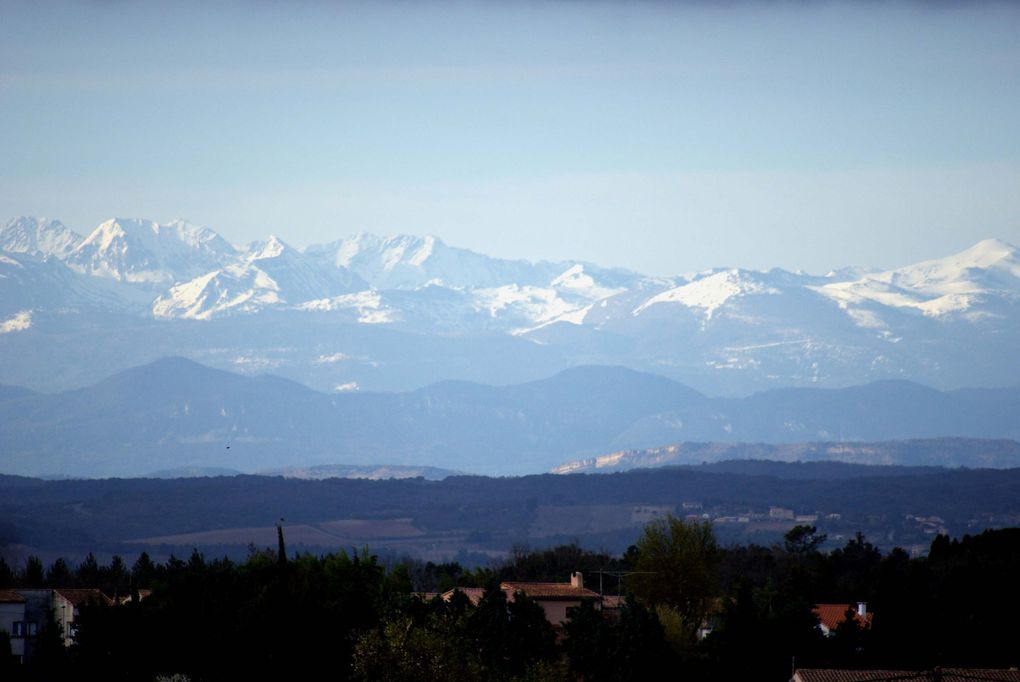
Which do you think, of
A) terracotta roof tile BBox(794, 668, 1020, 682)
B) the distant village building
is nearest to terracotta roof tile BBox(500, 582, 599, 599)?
the distant village building

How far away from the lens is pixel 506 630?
262ft

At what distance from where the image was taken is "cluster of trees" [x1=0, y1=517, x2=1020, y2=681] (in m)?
76.4

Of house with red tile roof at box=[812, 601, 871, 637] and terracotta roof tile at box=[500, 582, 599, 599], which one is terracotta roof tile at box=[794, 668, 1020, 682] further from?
terracotta roof tile at box=[500, 582, 599, 599]

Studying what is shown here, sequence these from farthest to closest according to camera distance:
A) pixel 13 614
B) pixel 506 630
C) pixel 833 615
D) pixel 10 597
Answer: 1. pixel 10 597
2. pixel 13 614
3. pixel 833 615
4. pixel 506 630

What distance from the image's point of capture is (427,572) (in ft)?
537

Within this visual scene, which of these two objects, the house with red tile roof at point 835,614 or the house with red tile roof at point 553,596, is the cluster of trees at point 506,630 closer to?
the house with red tile roof at point 835,614

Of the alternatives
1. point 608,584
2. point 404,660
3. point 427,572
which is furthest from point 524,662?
point 427,572

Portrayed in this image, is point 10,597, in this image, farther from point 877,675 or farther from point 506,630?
point 877,675

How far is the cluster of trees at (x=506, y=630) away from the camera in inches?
3009

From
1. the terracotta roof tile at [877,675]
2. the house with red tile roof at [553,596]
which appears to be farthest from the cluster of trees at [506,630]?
the terracotta roof tile at [877,675]

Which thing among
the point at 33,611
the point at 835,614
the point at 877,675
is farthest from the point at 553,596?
the point at 877,675

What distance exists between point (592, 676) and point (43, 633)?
1082 inches

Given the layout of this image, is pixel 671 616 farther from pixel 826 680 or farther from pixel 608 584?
pixel 608 584

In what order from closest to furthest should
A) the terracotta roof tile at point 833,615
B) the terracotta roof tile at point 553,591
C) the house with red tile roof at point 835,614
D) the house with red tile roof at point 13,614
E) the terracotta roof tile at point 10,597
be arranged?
the terracotta roof tile at point 833,615
the house with red tile roof at point 835,614
the terracotta roof tile at point 553,591
the house with red tile roof at point 13,614
the terracotta roof tile at point 10,597
